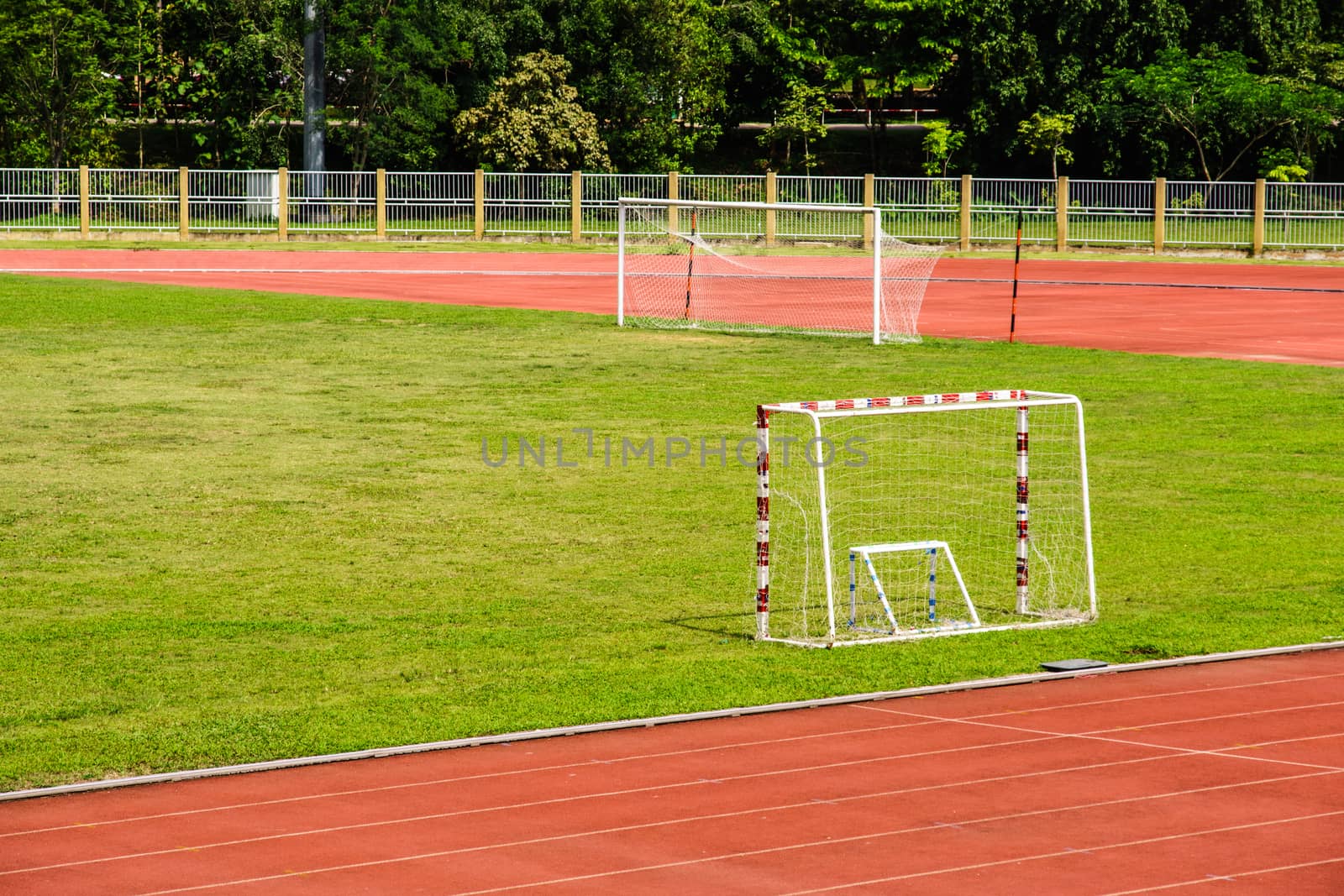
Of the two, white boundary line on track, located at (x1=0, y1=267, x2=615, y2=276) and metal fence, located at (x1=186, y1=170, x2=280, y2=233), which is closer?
white boundary line on track, located at (x1=0, y1=267, x2=615, y2=276)

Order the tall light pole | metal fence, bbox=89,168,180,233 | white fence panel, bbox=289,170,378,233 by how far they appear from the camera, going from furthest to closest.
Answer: the tall light pole < white fence panel, bbox=289,170,378,233 < metal fence, bbox=89,168,180,233

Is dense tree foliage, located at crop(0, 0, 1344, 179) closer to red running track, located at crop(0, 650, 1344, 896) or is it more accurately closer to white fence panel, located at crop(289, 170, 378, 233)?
white fence panel, located at crop(289, 170, 378, 233)

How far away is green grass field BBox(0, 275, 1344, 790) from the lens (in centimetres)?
951

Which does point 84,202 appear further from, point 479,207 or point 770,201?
point 770,201

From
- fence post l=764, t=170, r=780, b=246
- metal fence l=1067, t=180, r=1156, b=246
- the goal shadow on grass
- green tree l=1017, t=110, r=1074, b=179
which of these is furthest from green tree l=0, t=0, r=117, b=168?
the goal shadow on grass

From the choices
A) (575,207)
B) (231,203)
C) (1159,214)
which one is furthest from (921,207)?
(231,203)

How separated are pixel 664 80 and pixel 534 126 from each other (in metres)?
8.61

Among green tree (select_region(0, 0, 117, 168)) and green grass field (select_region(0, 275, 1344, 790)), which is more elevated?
green tree (select_region(0, 0, 117, 168))

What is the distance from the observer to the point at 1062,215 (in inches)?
2031

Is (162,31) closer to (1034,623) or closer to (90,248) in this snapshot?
(90,248)

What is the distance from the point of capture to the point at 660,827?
7.33 metres

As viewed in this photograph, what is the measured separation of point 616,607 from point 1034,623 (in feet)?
8.61

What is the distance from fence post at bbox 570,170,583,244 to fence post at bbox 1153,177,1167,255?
16.3 m

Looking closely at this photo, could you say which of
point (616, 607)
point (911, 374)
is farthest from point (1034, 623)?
point (911, 374)
